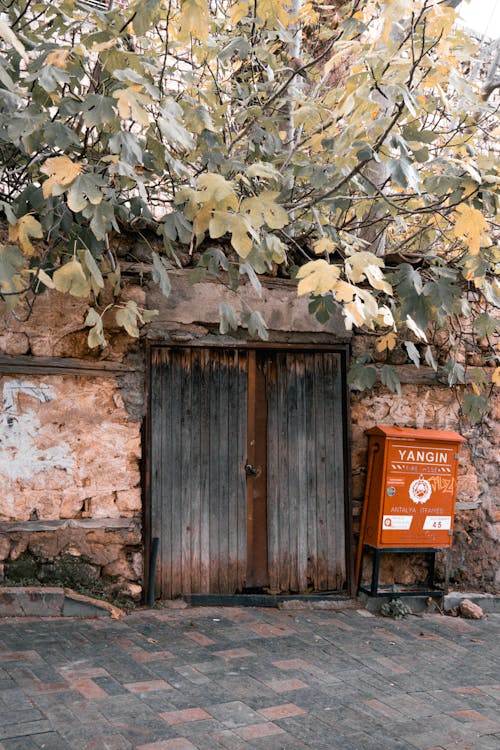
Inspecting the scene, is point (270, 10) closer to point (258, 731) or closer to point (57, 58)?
point (57, 58)

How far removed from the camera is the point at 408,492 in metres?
5.34

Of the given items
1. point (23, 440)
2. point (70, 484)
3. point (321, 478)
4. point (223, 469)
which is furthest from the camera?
point (321, 478)

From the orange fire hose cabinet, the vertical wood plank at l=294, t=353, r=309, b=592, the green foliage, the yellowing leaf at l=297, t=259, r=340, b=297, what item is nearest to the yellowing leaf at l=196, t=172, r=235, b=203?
the green foliage

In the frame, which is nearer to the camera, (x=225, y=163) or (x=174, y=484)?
(x=225, y=163)

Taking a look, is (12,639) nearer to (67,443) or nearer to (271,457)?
(67,443)

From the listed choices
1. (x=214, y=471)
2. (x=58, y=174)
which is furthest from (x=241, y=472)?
(x=58, y=174)

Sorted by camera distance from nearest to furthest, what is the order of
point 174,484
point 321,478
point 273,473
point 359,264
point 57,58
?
point 57,58, point 359,264, point 174,484, point 273,473, point 321,478

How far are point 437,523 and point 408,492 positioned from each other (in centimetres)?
36

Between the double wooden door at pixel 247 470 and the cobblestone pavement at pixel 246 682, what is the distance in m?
0.32

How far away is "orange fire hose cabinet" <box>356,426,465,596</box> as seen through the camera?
527cm

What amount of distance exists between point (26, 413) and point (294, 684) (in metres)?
2.30

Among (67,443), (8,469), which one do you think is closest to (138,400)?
(67,443)

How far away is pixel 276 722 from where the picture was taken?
132 inches

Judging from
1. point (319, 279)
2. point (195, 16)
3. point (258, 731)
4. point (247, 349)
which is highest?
point (195, 16)
